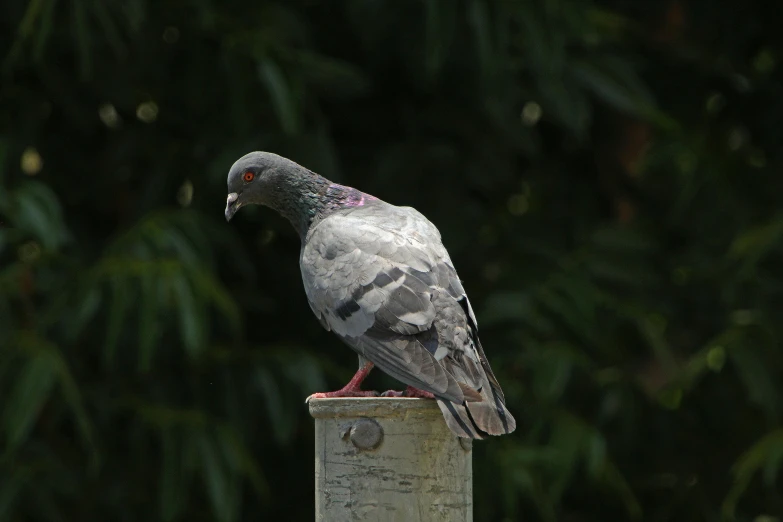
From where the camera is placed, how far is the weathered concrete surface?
3238mm

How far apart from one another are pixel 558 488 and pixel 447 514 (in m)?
2.77

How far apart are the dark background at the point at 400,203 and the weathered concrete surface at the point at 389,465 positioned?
2.10 metres

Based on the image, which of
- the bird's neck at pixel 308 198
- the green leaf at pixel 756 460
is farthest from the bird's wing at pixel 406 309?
the green leaf at pixel 756 460

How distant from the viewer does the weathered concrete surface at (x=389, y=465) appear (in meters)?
3.24

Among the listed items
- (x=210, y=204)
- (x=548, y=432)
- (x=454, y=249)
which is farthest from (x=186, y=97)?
(x=548, y=432)

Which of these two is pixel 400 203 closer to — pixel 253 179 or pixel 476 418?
pixel 253 179

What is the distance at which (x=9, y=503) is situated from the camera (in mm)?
5363

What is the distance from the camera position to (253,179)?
4.52 metres

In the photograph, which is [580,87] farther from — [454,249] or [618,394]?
[618,394]

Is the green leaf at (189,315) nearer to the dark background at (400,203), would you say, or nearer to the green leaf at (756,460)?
the dark background at (400,203)

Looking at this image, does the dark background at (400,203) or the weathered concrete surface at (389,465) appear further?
the dark background at (400,203)

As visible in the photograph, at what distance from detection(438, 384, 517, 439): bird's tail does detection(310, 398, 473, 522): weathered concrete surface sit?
0.14ft

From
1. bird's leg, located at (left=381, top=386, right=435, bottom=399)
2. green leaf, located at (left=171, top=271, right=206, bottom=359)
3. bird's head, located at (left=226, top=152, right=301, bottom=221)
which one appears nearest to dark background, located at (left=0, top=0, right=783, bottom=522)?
green leaf, located at (left=171, top=271, right=206, bottom=359)

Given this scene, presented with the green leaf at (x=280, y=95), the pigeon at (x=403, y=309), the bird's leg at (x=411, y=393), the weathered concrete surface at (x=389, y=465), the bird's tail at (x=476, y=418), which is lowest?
the weathered concrete surface at (x=389, y=465)
